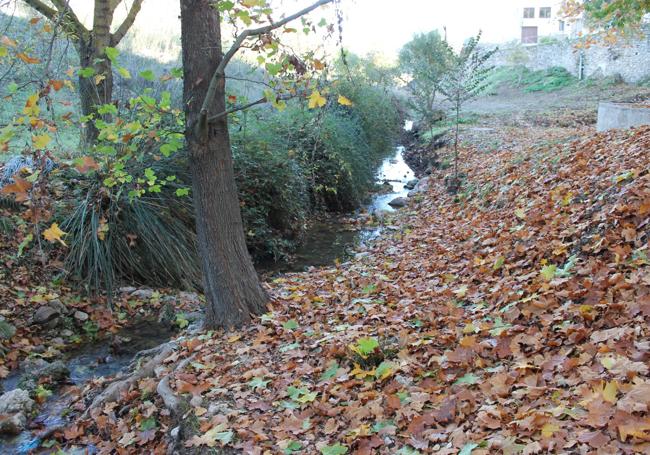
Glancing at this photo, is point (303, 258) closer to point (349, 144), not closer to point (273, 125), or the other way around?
point (273, 125)

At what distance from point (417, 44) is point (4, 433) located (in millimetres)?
25881

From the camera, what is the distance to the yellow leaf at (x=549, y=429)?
2.45 meters

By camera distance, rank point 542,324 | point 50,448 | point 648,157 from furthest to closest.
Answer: point 648,157
point 50,448
point 542,324

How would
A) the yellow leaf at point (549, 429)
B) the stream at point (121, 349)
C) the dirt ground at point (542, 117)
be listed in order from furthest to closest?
the dirt ground at point (542, 117)
the stream at point (121, 349)
the yellow leaf at point (549, 429)

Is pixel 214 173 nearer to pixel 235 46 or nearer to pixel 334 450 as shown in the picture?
pixel 235 46

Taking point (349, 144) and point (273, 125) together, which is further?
point (349, 144)

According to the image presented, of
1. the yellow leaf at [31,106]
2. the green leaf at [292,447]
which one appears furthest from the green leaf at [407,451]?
the yellow leaf at [31,106]

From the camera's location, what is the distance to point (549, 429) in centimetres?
247

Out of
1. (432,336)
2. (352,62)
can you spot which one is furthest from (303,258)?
(352,62)

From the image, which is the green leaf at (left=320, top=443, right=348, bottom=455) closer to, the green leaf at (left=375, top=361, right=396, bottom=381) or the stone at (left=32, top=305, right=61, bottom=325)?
the green leaf at (left=375, top=361, right=396, bottom=381)

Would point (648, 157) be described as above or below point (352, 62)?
below

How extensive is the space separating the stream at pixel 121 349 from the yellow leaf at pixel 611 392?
3924mm

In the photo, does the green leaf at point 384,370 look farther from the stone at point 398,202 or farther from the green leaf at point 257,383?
the stone at point 398,202

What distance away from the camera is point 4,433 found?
4.22 meters
